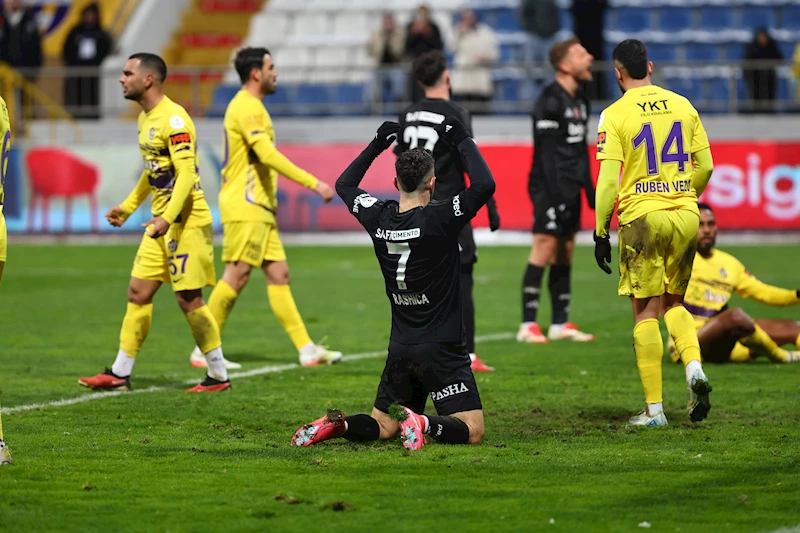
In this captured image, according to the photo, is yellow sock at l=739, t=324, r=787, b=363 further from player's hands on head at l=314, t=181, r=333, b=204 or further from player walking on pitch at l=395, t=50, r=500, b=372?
player's hands on head at l=314, t=181, r=333, b=204

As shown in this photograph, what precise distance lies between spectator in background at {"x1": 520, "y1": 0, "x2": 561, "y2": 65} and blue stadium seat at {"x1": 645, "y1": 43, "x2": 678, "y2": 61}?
2.30 m

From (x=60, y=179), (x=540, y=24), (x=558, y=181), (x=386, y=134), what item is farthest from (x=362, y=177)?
(x=540, y=24)

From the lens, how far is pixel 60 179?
21047mm

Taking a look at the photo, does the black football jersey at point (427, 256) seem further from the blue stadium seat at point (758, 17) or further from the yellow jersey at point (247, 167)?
the blue stadium seat at point (758, 17)

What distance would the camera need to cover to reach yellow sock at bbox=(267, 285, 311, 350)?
31.7 feet

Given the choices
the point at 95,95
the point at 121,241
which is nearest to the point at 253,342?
the point at 121,241

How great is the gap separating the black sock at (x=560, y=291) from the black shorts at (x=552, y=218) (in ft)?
1.07

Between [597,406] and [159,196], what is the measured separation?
10.3ft

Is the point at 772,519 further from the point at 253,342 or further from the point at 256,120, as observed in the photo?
the point at 253,342

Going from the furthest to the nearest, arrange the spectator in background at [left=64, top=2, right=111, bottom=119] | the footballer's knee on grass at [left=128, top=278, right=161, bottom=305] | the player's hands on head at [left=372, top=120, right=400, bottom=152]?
the spectator in background at [left=64, top=2, right=111, bottom=119] → the footballer's knee on grass at [left=128, top=278, right=161, bottom=305] → the player's hands on head at [left=372, top=120, right=400, bottom=152]

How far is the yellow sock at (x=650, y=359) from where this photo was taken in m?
6.91

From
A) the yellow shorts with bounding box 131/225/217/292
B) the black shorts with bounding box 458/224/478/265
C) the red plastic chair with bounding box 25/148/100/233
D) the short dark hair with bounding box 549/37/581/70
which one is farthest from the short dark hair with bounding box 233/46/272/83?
the red plastic chair with bounding box 25/148/100/233

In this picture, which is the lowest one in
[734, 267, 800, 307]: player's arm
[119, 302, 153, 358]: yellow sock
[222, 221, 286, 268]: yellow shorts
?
[119, 302, 153, 358]: yellow sock

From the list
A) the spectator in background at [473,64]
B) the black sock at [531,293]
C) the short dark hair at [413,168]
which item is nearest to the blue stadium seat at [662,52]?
the spectator in background at [473,64]
